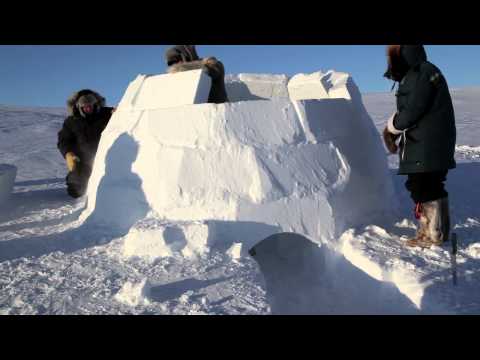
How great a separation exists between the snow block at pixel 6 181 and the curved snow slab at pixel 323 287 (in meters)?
3.12

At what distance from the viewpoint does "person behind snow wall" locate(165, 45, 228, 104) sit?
13.3 feet

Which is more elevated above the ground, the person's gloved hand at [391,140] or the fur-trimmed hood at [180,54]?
the fur-trimmed hood at [180,54]

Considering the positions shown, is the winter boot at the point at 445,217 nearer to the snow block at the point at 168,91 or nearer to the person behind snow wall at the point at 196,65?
the snow block at the point at 168,91

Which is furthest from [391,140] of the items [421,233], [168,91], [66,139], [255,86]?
[66,139]

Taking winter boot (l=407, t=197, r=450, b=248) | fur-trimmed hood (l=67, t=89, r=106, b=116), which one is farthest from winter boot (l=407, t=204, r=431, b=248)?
fur-trimmed hood (l=67, t=89, r=106, b=116)

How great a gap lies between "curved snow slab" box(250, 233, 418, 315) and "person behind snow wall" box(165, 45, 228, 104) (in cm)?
180

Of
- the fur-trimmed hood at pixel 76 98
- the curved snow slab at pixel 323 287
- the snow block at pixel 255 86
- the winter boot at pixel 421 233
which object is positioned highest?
the snow block at pixel 255 86

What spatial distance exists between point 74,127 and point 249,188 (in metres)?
3.16

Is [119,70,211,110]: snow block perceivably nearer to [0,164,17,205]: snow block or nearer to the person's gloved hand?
the person's gloved hand

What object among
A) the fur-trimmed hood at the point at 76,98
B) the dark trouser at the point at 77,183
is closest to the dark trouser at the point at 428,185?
the dark trouser at the point at 77,183

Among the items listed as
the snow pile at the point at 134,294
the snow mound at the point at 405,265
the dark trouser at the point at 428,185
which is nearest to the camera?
the snow pile at the point at 134,294

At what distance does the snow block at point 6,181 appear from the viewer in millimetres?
4578

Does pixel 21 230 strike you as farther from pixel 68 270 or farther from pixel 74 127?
pixel 74 127

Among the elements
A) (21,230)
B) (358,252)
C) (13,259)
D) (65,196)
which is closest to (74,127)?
(65,196)
